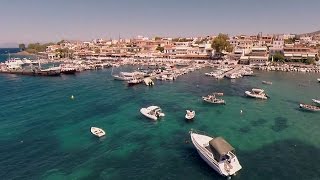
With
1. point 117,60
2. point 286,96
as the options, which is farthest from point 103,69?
point 286,96

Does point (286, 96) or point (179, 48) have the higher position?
point (179, 48)

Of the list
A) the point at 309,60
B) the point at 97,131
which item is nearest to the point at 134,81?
the point at 97,131

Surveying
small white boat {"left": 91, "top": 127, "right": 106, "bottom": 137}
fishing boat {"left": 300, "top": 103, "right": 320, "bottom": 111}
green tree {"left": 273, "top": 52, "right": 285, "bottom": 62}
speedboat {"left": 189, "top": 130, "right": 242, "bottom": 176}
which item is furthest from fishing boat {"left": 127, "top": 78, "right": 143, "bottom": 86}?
green tree {"left": 273, "top": 52, "right": 285, "bottom": 62}

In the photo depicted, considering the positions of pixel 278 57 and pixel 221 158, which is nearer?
pixel 221 158

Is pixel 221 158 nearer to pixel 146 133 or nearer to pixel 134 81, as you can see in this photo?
pixel 146 133

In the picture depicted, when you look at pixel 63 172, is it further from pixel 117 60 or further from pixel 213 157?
pixel 117 60

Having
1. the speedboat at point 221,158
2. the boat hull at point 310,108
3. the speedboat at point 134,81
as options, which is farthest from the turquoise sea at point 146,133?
the speedboat at point 134,81

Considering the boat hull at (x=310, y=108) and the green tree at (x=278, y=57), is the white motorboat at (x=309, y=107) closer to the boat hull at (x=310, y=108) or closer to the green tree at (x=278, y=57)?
the boat hull at (x=310, y=108)
